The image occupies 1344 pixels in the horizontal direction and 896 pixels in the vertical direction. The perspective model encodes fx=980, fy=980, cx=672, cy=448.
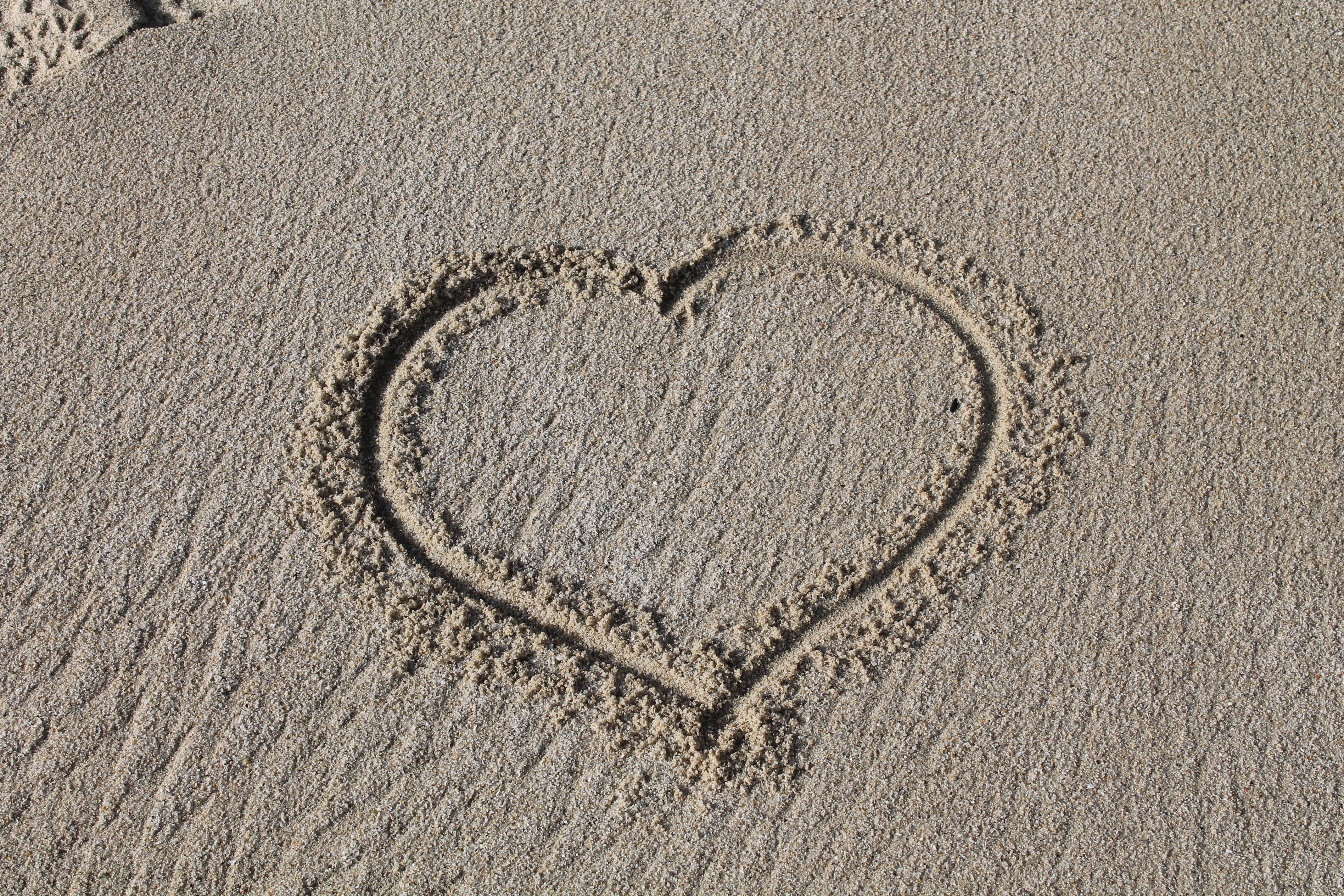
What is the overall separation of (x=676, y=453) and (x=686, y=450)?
24mm

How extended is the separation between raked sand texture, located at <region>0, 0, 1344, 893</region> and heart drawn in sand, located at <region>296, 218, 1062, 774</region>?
1 cm

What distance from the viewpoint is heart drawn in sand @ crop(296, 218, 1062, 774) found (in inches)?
91.3

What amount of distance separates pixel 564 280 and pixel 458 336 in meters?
0.31

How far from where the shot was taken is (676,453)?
8.10ft

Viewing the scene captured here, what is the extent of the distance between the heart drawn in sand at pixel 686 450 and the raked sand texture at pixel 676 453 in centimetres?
1

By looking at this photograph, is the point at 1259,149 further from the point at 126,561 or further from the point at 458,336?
the point at 126,561

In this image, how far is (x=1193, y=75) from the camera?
8.96ft

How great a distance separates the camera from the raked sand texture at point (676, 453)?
219 centimetres

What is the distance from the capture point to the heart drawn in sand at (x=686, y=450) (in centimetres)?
232

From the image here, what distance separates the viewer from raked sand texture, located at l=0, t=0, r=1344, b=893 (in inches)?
86.1

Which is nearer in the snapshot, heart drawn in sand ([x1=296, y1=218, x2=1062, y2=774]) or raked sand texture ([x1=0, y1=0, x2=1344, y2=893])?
raked sand texture ([x1=0, y1=0, x2=1344, y2=893])

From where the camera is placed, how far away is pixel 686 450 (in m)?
2.47

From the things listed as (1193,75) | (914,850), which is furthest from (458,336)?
(1193,75)

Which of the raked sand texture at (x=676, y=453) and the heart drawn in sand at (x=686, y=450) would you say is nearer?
the raked sand texture at (x=676, y=453)
